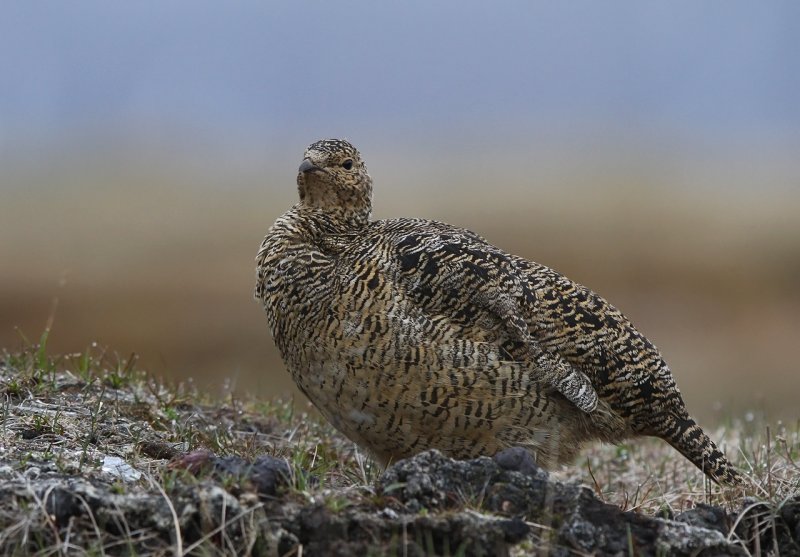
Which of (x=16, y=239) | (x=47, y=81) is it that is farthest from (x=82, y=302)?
(x=47, y=81)

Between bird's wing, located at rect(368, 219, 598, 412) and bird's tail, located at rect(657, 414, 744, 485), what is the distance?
582mm

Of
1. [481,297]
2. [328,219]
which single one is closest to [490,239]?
[328,219]

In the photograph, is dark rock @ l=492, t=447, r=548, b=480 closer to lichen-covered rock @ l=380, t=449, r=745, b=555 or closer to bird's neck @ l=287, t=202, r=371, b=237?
lichen-covered rock @ l=380, t=449, r=745, b=555

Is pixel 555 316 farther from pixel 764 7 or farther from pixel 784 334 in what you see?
pixel 764 7

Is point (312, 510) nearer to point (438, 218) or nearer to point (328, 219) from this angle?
point (328, 219)

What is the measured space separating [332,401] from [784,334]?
49.9 ft

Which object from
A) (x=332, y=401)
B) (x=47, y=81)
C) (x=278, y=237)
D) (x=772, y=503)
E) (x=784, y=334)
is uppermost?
(x=47, y=81)

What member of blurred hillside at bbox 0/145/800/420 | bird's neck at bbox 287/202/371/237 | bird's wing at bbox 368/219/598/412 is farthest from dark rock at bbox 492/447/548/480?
blurred hillside at bbox 0/145/800/420

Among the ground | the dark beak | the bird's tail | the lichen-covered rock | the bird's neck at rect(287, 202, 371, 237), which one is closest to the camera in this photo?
the ground

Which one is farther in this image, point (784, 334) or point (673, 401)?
point (784, 334)

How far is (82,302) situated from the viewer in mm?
19984

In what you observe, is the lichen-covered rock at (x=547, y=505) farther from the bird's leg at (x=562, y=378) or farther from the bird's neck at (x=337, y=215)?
the bird's neck at (x=337, y=215)

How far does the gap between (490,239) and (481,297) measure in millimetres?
17903

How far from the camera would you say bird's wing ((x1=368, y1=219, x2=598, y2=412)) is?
20.7 feet
